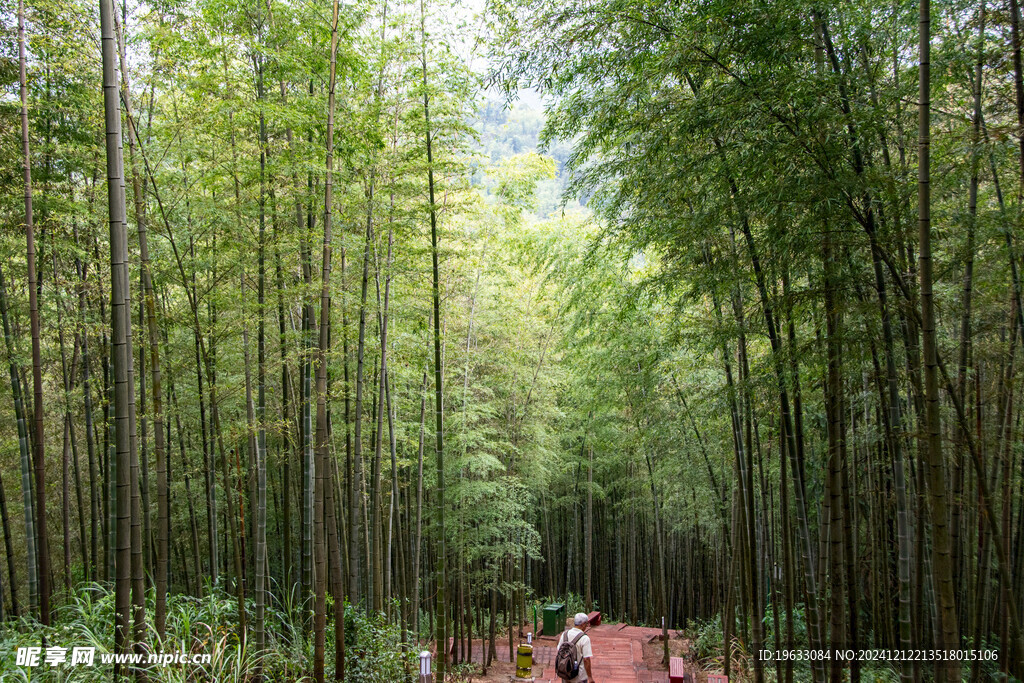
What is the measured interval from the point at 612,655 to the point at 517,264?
5948mm

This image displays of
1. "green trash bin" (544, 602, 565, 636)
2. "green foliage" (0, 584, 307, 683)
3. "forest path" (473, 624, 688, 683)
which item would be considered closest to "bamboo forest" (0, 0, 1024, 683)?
"green foliage" (0, 584, 307, 683)

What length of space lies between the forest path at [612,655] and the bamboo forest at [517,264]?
7.2 inches

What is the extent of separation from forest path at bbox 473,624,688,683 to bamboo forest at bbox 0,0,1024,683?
0.60ft

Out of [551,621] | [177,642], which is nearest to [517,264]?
[177,642]

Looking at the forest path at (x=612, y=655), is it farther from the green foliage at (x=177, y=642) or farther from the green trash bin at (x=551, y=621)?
the green foliage at (x=177, y=642)

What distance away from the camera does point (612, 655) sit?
9.27 metres

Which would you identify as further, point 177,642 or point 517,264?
point 517,264

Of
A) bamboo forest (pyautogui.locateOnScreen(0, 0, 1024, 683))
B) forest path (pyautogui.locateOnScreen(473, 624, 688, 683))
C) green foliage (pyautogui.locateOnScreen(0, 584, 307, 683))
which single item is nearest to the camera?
bamboo forest (pyautogui.locateOnScreen(0, 0, 1024, 683))

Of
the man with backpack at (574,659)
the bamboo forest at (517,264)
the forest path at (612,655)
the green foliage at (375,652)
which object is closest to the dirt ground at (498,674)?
the bamboo forest at (517,264)

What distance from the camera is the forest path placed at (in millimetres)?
8094

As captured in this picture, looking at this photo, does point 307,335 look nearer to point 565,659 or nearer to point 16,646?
point 16,646

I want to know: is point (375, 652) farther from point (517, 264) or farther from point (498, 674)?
point (517, 264)

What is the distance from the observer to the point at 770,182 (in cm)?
331

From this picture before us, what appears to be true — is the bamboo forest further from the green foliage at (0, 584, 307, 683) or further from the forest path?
the forest path
